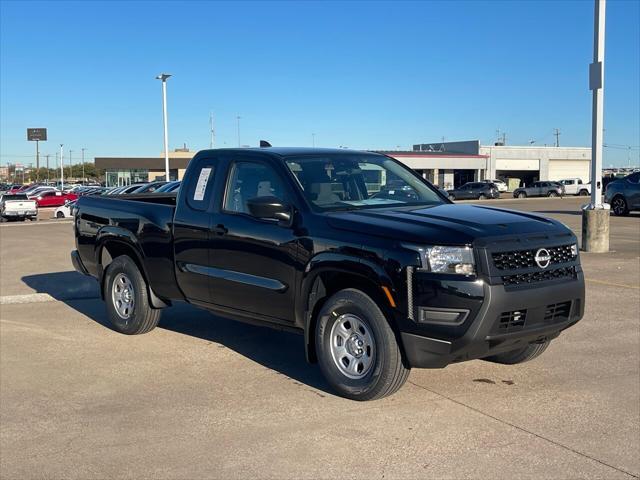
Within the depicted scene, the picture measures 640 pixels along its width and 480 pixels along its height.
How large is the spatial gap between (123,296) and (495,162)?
74.2 metres

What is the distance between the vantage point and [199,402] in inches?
203

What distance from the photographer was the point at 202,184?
639cm

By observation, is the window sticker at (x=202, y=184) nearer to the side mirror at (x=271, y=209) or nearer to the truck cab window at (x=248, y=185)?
the truck cab window at (x=248, y=185)

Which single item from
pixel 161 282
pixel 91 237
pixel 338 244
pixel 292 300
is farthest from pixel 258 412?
pixel 91 237

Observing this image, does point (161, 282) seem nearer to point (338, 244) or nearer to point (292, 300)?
point (292, 300)

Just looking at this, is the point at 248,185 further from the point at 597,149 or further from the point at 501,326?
the point at 597,149

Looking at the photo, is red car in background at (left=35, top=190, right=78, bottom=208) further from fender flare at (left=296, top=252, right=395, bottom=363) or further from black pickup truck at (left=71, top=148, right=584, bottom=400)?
fender flare at (left=296, top=252, right=395, bottom=363)

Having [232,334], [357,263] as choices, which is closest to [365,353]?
[357,263]

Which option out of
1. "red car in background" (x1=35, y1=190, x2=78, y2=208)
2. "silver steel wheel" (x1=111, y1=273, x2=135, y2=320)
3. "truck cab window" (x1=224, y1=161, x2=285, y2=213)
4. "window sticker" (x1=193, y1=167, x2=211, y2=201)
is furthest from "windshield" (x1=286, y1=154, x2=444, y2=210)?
"red car in background" (x1=35, y1=190, x2=78, y2=208)

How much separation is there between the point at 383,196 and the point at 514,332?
1.77 m

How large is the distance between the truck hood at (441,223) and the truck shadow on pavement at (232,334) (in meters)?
1.35

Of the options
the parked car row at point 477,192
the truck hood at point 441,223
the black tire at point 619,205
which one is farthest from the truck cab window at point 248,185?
the parked car row at point 477,192

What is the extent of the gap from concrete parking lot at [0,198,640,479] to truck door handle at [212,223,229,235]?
1.18m

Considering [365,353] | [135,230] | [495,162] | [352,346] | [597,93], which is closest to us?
[365,353]
